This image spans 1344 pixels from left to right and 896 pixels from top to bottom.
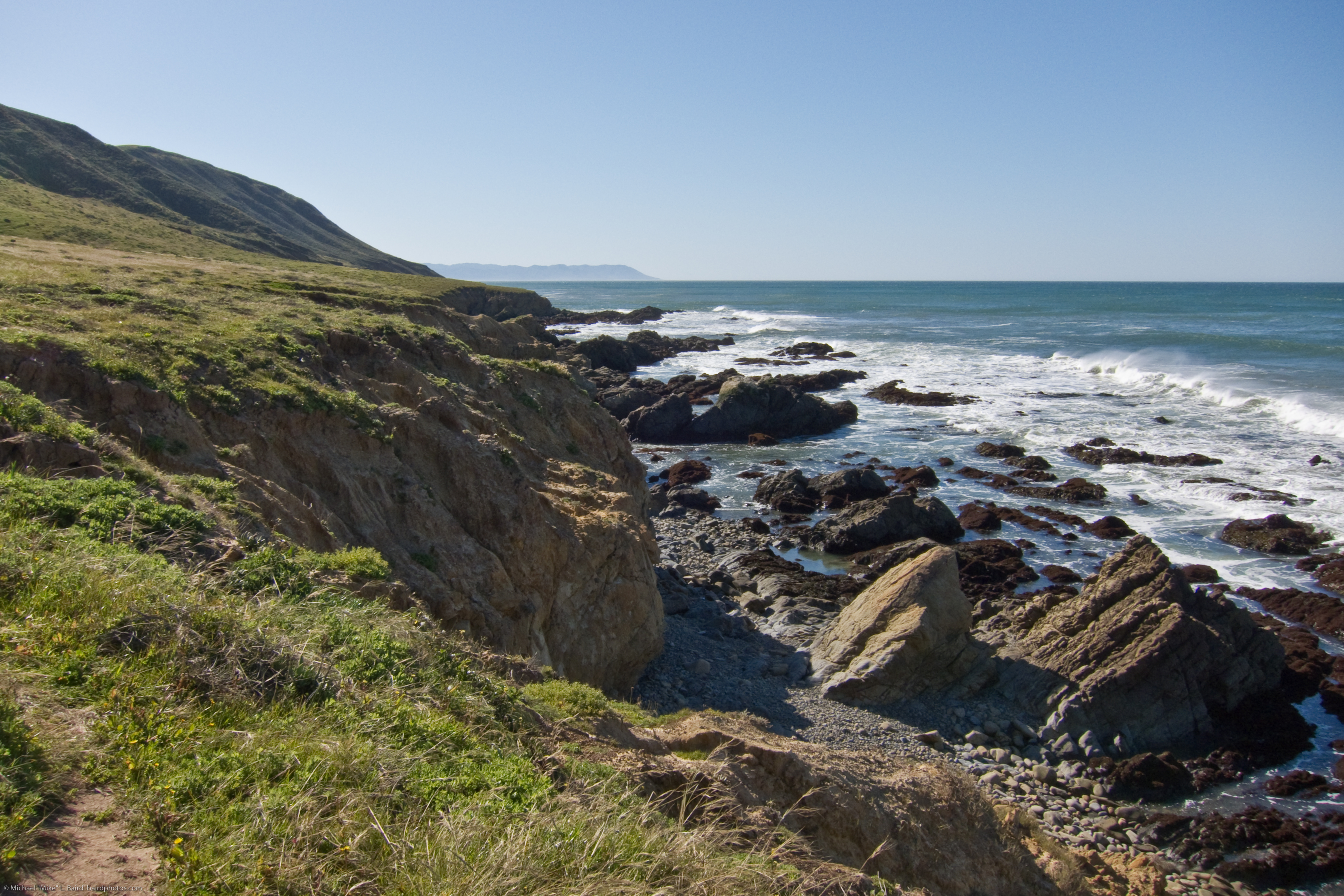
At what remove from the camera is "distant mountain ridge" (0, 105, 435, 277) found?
62281 millimetres

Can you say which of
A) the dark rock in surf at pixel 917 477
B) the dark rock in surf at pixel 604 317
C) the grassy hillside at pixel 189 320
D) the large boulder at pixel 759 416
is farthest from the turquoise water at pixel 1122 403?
the grassy hillside at pixel 189 320

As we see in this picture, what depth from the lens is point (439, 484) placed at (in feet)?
43.4

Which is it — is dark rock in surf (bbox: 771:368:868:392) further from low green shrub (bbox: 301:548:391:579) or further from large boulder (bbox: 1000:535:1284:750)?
low green shrub (bbox: 301:548:391:579)

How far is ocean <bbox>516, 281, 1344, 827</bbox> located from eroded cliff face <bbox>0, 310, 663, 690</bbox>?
1064 centimetres

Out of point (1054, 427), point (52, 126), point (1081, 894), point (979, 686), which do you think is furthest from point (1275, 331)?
point (52, 126)

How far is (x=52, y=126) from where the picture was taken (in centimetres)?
7488

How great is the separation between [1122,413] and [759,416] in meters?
20.2

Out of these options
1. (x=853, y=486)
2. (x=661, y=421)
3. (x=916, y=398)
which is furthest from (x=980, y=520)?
(x=916, y=398)

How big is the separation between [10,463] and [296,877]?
6.61 meters

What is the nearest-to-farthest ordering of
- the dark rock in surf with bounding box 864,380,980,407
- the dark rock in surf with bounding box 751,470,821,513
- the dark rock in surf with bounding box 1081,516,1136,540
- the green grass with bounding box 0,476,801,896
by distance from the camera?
1. the green grass with bounding box 0,476,801,896
2. the dark rock in surf with bounding box 1081,516,1136,540
3. the dark rock in surf with bounding box 751,470,821,513
4. the dark rock in surf with bounding box 864,380,980,407

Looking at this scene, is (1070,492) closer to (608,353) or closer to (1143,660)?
(1143,660)

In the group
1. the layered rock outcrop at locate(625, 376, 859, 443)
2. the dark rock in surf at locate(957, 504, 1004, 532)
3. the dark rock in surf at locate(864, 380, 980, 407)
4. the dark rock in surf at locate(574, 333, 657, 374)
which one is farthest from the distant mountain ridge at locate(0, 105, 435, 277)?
the dark rock in surf at locate(957, 504, 1004, 532)

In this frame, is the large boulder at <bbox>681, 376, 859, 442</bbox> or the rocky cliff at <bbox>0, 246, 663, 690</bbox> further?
the large boulder at <bbox>681, 376, 859, 442</bbox>

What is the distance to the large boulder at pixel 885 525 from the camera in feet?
79.8
